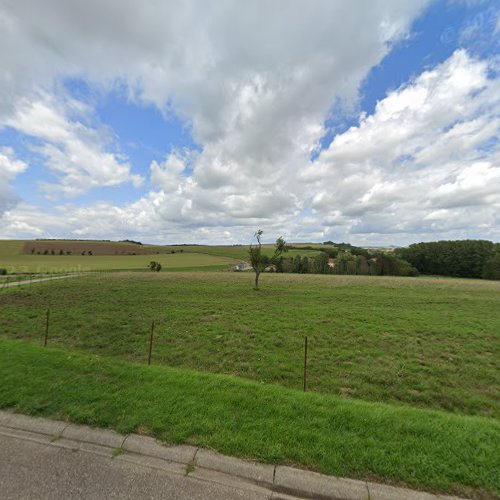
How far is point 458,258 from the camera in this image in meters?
77.7

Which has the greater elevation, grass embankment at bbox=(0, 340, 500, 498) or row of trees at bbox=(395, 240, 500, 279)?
row of trees at bbox=(395, 240, 500, 279)

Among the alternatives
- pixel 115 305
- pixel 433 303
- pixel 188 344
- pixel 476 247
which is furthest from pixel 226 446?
pixel 476 247

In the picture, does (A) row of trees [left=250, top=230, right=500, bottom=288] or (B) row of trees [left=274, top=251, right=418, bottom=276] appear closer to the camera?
(A) row of trees [left=250, top=230, right=500, bottom=288]

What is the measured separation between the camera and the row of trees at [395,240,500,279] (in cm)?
6919

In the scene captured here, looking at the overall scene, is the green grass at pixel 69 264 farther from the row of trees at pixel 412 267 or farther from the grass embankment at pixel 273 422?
the grass embankment at pixel 273 422

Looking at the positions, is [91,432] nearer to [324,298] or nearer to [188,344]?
[188,344]

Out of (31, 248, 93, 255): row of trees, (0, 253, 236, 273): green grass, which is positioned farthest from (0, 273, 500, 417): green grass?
(31, 248, 93, 255): row of trees

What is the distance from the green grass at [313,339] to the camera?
7.85 m

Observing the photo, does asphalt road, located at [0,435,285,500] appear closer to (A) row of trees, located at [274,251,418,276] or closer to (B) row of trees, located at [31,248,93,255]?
(A) row of trees, located at [274,251,418,276]

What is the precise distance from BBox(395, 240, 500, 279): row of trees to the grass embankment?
84.2 meters

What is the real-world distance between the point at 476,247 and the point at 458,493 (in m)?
97.7

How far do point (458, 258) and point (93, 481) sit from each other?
98020mm

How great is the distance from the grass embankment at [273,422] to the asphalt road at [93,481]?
541 mm

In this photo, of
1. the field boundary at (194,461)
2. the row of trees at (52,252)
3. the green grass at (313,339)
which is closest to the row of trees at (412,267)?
the green grass at (313,339)
